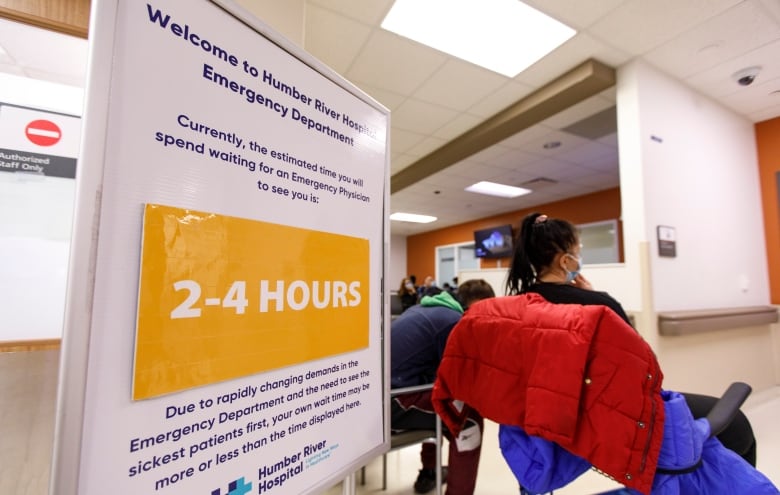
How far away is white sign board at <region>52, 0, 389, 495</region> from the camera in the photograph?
0.51m

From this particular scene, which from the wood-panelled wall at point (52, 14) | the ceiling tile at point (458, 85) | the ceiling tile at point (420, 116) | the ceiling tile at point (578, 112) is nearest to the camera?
the wood-panelled wall at point (52, 14)

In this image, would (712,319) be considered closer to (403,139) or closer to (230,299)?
(403,139)

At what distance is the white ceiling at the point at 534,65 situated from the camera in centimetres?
205

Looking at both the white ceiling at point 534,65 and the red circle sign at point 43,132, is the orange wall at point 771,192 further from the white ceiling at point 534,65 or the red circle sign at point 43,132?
the red circle sign at point 43,132

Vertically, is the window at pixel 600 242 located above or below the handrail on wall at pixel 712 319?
above

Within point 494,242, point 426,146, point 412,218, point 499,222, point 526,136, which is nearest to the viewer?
point 526,136

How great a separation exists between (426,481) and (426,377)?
61 centimetres

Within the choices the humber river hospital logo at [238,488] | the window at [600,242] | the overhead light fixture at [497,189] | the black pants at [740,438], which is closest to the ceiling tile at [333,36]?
the humber river hospital logo at [238,488]

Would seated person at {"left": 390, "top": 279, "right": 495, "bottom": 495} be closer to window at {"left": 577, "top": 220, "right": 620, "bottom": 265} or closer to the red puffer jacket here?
the red puffer jacket

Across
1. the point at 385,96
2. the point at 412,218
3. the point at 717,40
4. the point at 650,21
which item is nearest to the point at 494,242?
the point at 412,218

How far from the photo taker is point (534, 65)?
2.64m

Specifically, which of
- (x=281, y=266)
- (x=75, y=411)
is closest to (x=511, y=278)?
(x=281, y=266)

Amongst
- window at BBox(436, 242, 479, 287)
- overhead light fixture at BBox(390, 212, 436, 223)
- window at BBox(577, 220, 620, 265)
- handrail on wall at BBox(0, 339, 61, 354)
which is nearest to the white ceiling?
handrail on wall at BBox(0, 339, 61, 354)

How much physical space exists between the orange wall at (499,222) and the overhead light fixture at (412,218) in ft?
3.47
